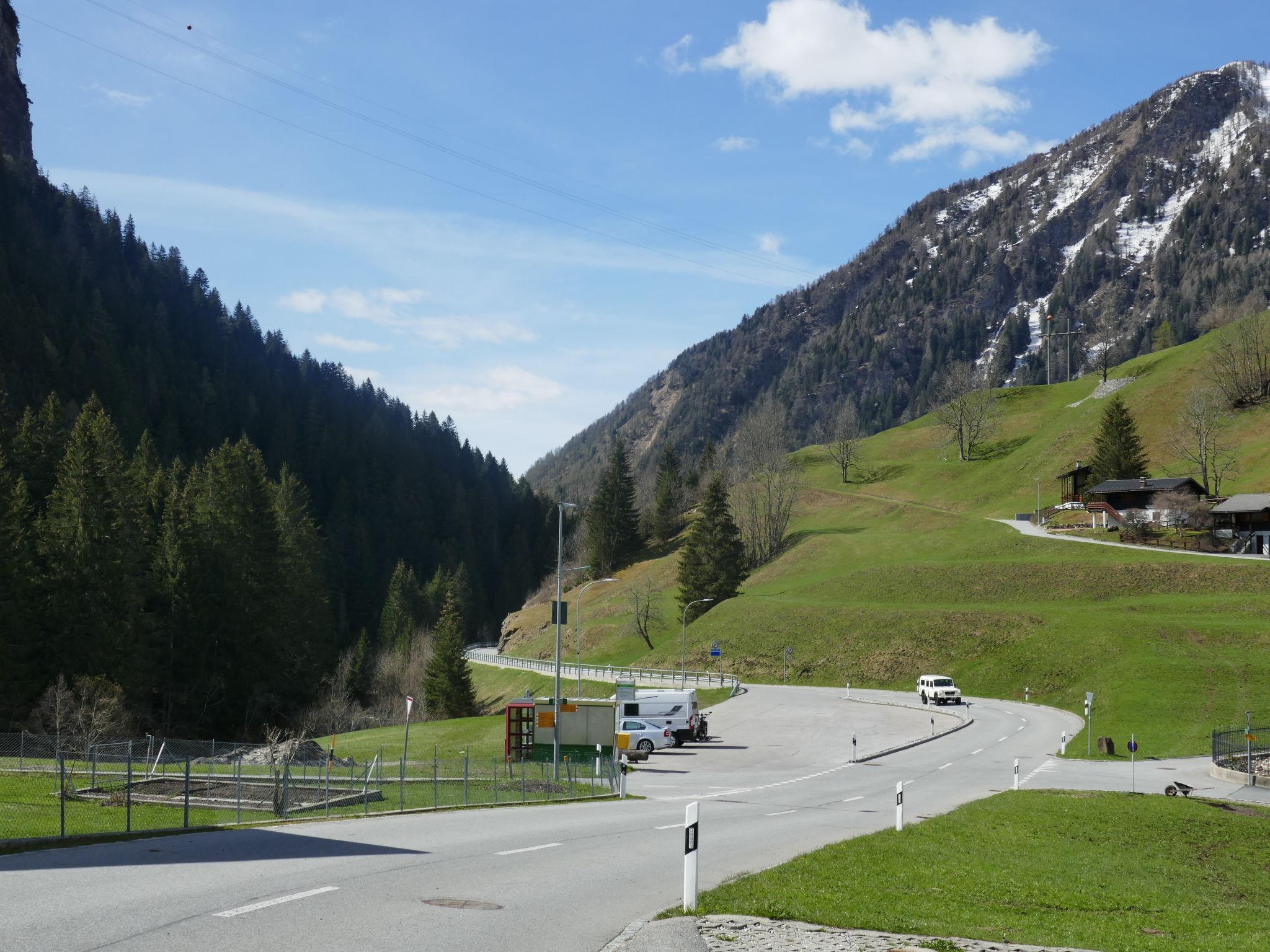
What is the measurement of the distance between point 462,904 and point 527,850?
539cm

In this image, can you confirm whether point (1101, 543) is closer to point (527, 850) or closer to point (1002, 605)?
point (1002, 605)

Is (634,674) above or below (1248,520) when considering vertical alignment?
below

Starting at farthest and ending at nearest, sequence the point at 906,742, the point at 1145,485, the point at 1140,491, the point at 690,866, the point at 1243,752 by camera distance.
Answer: the point at 1145,485 → the point at 1140,491 → the point at 906,742 → the point at 1243,752 → the point at 690,866

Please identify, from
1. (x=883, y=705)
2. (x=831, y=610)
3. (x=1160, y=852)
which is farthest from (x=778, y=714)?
(x=1160, y=852)

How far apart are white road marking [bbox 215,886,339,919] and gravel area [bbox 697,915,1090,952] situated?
4675 millimetres

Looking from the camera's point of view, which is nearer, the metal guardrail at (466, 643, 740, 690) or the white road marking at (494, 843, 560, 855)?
the white road marking at (494, 843, 560, 855)

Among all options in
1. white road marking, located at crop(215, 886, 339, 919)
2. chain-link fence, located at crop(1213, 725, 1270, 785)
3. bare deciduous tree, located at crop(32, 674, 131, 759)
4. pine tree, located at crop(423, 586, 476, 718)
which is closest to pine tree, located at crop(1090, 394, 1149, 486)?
pine tree, located at crop(423, 586, 476, 718)

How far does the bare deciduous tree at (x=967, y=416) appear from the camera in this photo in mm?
163250

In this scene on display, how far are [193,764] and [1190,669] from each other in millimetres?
56361

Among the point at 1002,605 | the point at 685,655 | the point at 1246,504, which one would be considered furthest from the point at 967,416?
the point at 685,655

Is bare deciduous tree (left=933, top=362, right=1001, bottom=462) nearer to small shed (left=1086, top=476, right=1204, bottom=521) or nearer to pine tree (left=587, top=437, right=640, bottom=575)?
small shed (left=1086, top=476, right=1204, bottom=521)

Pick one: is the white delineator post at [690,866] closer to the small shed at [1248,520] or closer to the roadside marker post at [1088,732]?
the roadside marker post at [1088,732]

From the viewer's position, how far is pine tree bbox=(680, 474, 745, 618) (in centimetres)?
11225

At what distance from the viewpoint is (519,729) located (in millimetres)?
47219
